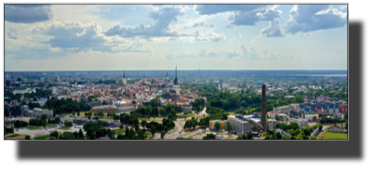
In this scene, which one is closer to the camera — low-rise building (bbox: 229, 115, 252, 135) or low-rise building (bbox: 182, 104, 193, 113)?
low-rise building (bbox: 229, 115, 252, 135)

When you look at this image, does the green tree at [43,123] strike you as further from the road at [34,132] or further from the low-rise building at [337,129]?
the low-rise building at [337,129]

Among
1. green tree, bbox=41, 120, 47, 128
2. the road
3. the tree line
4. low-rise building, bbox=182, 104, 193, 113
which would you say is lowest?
the road

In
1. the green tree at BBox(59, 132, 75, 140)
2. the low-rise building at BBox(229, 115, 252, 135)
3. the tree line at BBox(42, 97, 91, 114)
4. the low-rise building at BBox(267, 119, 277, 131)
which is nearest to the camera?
the green tree at BBox(59, 132, 75, 140)

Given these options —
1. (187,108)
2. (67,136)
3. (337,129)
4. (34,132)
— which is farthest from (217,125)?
(34,132)

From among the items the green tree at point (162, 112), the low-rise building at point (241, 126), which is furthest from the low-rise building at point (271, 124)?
the green tree at point (162, 112)

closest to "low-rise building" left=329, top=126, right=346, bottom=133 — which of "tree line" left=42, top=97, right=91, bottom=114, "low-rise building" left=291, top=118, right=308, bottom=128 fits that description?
"low-rise building" left=291, top=118, right=308, bottom=128

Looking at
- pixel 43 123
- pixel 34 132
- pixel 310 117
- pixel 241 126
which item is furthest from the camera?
pixel 310 117

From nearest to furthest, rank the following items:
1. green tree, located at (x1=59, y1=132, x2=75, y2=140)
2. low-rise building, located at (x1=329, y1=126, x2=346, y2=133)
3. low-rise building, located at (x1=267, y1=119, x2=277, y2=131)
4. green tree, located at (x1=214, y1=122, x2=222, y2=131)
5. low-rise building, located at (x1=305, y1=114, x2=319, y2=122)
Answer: green tree, located at (x1=59, y1=132, x2=75, y2=140), low-rise building, located at (x1=329, y1=126, x2=346, y2=133), green tree, located at (x1=214, y1=122, x2=222, y2=131), low-rise building, located at (x1=267, y1=119, x2=277, y2=131), low-rise building, located at (x1=305, y1=114, x2=319, y2=122)

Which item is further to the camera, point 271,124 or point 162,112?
point 162,112

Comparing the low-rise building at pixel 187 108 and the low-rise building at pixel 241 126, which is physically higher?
the low-rise building at pixel 187 108

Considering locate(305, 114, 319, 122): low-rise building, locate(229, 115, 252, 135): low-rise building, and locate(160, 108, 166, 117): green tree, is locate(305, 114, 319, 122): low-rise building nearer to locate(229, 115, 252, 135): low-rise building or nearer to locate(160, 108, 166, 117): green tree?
locate(229, 115, 252, 135): low-rise building

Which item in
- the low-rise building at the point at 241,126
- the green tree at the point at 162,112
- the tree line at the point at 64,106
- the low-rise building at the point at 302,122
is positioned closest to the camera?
the low-rise building at the point at 241,126

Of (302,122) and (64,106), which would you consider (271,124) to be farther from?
(64,106)
